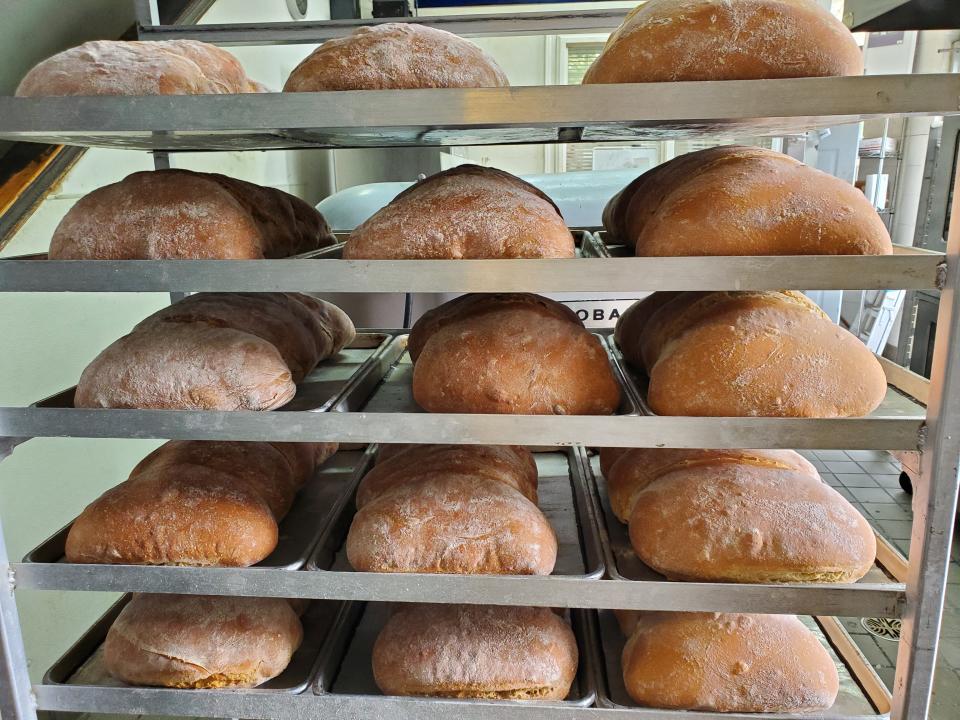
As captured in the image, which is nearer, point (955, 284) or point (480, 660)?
point (955, 284)

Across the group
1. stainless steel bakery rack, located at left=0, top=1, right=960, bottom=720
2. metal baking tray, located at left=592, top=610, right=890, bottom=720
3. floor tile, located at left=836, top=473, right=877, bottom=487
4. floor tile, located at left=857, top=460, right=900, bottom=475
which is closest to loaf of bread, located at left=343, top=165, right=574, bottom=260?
stainless steel bakery rack, located at left=0, top=1, right=960, bottom=720

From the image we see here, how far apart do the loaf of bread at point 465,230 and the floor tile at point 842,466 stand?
3176mm

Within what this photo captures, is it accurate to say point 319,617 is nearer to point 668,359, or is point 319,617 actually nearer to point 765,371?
point 668,359

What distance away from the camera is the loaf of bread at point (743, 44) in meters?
1.11

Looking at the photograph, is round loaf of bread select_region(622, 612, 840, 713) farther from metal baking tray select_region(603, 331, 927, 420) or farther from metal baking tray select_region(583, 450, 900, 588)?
metal baking tray select_region(603, 331, 927, 420)

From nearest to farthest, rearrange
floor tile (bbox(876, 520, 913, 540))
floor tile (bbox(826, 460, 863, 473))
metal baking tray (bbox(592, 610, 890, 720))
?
metal baking tray (bbox(592, 610, 890, 720)) < floor tile (bbox(876, 520, 913, 540)) < floor tile (bbox(826, 460, 863, 473))

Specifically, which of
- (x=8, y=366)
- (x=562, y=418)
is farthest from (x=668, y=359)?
(x=8, y=366)

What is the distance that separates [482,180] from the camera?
1.38 m

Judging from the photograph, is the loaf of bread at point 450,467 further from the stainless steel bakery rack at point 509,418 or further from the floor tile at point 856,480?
the floor tile at point 856,480

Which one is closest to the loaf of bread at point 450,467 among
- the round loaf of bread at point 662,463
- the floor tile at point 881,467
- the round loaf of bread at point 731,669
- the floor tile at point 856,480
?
the round loaf of bread at point 662,463

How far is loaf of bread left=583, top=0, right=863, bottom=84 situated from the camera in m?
1.11

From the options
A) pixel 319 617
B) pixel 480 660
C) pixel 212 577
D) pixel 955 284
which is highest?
pixel 955 284

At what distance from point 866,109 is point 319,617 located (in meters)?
1.52

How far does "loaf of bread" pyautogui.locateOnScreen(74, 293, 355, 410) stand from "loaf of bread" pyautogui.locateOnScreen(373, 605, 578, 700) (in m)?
0.57
